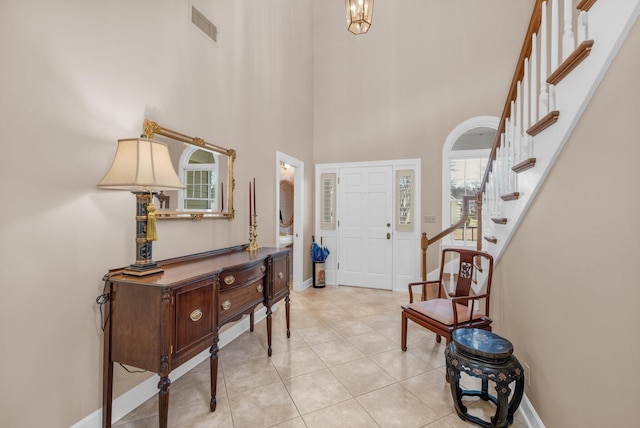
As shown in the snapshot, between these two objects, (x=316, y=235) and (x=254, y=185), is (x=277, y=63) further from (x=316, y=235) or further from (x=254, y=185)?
(x=316, y=235)

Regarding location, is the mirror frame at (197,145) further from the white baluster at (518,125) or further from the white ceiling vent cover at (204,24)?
the white baluster at (518,125)

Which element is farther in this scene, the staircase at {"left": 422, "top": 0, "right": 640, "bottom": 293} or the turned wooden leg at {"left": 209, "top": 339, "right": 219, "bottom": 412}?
the turned wooden leg at {"left": 209, "top": 339, "right": 219, "bottom": 412}

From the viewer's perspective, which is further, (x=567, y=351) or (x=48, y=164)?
(x=48, y=164)

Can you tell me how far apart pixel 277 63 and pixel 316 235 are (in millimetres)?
2897

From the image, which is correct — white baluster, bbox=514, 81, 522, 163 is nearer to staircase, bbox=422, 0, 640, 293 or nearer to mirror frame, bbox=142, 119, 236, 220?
staircase, bbox=422, 0, 640, 293

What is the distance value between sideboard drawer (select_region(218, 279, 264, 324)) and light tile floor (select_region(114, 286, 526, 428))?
57cm

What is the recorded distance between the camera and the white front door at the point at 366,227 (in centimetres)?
498

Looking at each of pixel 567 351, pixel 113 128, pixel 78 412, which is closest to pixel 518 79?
pixel 567 351

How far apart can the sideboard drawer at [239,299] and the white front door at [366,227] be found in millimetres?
2806

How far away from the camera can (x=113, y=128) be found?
1846 mm

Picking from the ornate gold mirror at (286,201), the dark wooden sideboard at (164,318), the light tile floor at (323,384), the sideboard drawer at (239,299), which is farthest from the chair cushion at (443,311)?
the ornate gold mirror at (286,201)

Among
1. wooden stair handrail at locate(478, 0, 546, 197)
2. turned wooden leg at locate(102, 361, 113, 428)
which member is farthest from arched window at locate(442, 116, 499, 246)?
turned wooden leg at locate(102, 361, 113, 428)

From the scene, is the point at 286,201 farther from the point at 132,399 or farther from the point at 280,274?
the point at 132,399

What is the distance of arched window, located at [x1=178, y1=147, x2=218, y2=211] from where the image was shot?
2.42 m
